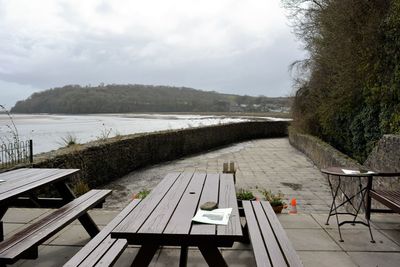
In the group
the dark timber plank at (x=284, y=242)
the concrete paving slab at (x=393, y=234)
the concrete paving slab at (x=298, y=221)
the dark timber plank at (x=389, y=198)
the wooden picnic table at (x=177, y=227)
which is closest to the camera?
the wooden picnic table at (x=177, y=227)

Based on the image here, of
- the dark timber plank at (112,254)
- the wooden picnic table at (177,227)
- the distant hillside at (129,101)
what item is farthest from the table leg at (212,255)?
the distant hillside at (129,101)

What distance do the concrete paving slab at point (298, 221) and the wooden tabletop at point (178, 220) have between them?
113cm

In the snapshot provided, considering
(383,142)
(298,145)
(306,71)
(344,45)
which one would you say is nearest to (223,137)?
(298,145)

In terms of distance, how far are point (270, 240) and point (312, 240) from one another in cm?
128

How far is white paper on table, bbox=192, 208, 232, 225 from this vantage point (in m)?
2.13

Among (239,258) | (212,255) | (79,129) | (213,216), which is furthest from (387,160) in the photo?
(79,129)

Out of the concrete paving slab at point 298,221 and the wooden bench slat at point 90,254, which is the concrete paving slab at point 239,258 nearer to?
the concrete paving slab at point 298,221

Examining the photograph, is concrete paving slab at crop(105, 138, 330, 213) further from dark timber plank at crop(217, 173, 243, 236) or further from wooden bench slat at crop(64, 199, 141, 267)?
wooden bench slat at crop(64, 199, 141, 267)

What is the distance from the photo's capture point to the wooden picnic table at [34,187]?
288 centimetres

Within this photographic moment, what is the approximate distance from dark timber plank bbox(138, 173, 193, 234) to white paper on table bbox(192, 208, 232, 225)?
0.64ft

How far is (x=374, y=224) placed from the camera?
12.8ft

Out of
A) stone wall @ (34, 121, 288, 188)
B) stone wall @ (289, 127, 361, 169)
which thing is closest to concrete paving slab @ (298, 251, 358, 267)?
stone wall @ (289, 127, 361, 169)

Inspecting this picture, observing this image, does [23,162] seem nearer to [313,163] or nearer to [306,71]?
[313,163]

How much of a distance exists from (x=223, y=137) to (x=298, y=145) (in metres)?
4.56
